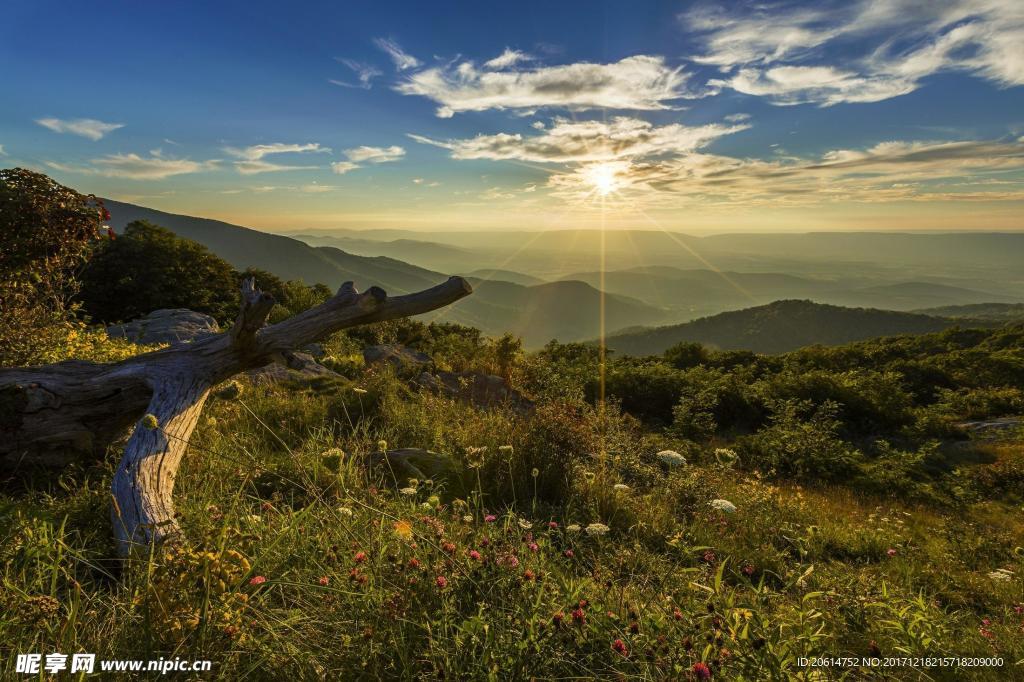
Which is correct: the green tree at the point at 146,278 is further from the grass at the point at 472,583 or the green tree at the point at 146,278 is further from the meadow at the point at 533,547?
the grass at the point at 472,583

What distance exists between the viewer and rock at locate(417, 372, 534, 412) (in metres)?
8.94

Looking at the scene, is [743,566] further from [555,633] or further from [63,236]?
[63,236]

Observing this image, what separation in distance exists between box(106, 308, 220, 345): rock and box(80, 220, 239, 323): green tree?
312 centimetres

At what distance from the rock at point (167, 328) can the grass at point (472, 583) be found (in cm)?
710

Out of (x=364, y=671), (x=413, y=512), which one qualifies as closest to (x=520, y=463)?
(x=413, y=512)

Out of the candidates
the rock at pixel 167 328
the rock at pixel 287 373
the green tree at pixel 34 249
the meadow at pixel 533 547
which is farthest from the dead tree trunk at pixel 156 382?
the rock at pixel 167 328

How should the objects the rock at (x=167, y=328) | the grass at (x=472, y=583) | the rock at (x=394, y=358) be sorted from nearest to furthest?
the grass at (x=472, y=583) < the rock at (x=167, y=328) < the rock at (x=394, y=358)

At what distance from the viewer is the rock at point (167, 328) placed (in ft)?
34.7

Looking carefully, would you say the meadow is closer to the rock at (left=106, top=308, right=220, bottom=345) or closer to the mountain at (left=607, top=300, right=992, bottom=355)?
the rock at (left=106, top=308, right=220, bottom=345)

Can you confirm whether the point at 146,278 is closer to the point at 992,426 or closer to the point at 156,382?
the point at 156,382

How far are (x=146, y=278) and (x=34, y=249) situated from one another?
10.8 m

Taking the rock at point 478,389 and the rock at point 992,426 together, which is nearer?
the rock at point 478,389

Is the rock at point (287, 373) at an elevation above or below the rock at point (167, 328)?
below

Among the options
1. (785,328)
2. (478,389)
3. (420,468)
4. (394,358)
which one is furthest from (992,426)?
(785,328)
